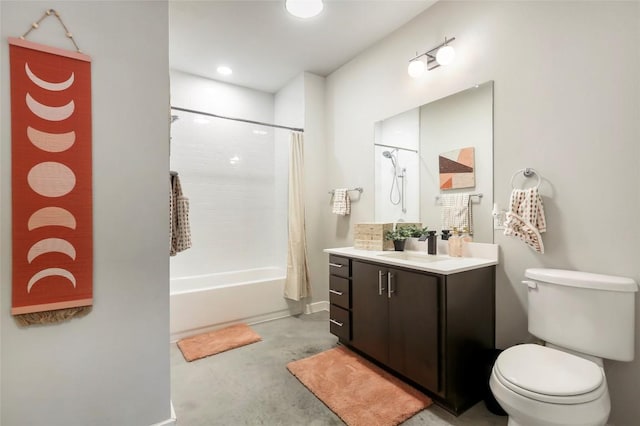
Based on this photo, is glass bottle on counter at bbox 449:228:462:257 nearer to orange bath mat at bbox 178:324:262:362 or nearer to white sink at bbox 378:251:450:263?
white sink at bbox 378:251:450:263

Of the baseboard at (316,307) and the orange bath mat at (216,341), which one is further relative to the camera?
the baseboard at (316,307)

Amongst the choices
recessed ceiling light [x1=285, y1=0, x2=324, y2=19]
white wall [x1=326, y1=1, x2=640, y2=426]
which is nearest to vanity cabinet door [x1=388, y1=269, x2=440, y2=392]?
white wall [x1=326, y1=1, x2=640, y2=426]

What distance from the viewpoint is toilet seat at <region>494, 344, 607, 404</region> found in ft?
3.79

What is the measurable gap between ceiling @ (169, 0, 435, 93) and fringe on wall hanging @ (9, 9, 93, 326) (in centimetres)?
144

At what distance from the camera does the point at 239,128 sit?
12.6ft

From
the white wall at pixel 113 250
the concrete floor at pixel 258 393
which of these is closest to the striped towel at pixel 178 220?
the white wall at pixel 113 250

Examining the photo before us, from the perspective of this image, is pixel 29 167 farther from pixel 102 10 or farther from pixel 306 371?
pixel 306 371

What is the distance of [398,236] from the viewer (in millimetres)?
2494

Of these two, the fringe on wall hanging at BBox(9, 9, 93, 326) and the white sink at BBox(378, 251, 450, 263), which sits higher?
the fringe on wall hanging at BBox(9, 9, 93, 326)

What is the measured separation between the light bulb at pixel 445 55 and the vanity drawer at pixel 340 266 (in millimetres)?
1686

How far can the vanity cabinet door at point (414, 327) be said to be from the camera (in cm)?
173

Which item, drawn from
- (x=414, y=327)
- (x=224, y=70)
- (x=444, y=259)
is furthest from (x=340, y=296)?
(x=224, y=70)

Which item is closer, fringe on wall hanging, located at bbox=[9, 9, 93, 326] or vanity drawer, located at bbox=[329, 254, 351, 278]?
fringe on wall hanging, located at bbox=[9, 9, 93, 326]

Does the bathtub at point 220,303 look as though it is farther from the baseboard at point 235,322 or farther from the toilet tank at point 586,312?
the toilet tank at point 586,312
